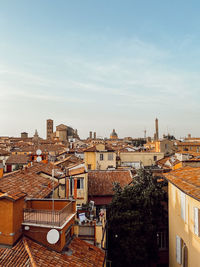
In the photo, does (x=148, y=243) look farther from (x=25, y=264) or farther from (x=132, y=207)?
(x=25, y=264)

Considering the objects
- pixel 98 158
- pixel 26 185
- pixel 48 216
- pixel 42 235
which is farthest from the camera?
pixel 98 158

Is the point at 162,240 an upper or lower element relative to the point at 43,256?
lower

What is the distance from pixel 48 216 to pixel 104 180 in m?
13.5

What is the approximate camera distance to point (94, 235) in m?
11.1

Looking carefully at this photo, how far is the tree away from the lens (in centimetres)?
1496

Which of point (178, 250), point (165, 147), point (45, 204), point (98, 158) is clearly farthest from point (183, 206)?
point (165, 147)

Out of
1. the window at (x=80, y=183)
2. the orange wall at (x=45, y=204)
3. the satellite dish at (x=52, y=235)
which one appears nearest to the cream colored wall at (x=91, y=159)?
the window at (x=80, y=183)

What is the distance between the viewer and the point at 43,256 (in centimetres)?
820

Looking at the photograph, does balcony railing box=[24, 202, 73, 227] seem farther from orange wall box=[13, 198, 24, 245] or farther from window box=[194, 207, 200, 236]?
window box=[194, 207, 200, 236]

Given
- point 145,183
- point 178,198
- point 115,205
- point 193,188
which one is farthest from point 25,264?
point 145,183

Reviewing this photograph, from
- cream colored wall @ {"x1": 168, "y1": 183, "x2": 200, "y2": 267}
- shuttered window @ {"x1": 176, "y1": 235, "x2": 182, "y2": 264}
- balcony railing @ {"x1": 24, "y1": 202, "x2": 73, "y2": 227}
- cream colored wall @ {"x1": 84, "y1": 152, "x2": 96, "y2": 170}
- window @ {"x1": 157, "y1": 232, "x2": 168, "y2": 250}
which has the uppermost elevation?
cream colored wall @ {"x1": 84, "y1": 152, "x2": 96, "y2": 170}

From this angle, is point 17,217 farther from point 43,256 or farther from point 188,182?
point 188,182

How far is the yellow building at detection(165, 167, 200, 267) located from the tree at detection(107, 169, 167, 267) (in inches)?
76.9

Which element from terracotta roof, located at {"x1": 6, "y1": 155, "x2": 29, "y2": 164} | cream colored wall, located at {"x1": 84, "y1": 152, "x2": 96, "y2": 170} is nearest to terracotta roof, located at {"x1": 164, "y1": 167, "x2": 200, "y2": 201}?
cream colored wall, located at {"x1": 84, "y1": 152, "x2": 96, "y2": 170}
